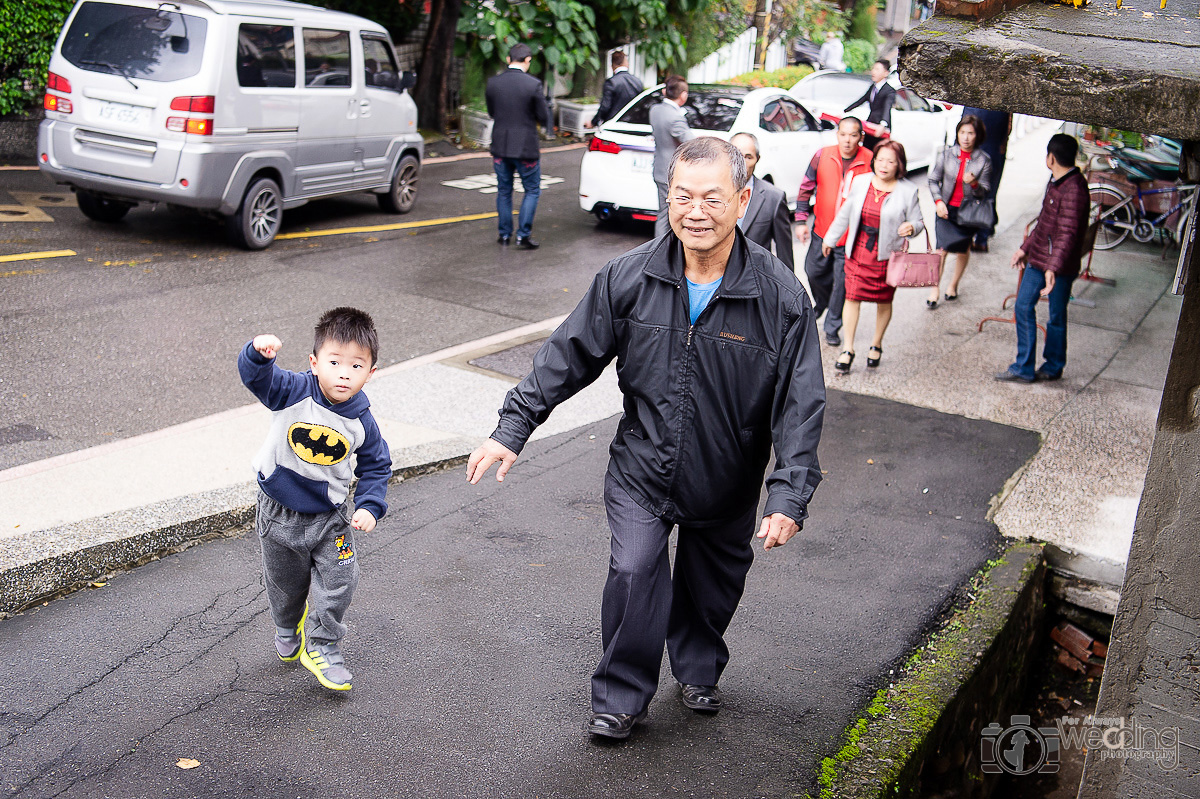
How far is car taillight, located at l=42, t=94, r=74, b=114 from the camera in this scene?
9.61 m

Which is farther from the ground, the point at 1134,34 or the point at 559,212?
the point at 1134,34

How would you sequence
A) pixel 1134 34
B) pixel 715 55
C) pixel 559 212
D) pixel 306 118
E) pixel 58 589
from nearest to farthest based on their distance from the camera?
1. pixel 1134 34
2. pixel 58 589
3. pixel 306 118
4. pixel 559 212
5. pixel 715 55

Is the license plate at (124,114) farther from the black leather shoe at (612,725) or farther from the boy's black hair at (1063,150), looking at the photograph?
the black leather shoe at (612,725)

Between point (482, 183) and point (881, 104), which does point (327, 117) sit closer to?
point (482, 183)

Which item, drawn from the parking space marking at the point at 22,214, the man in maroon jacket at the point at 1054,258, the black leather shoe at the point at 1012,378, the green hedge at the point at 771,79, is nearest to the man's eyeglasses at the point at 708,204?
the man in maroon jacket at the point at 1054,258

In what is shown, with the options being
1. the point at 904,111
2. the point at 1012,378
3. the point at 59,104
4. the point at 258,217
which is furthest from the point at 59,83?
the point at 904,111

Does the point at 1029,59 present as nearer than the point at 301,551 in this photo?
Yes

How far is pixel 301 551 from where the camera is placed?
3619 mm

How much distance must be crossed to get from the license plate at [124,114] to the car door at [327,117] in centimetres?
150

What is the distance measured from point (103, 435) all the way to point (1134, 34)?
17.3 feet

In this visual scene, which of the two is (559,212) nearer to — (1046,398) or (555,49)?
(555,49)

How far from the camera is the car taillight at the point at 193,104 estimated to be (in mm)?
9273

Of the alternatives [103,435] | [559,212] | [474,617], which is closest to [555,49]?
[559,212]

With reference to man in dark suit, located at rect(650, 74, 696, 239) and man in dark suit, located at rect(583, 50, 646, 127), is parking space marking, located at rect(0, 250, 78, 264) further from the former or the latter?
man in dark suit, located at rect(583, 50, 646, 127)
